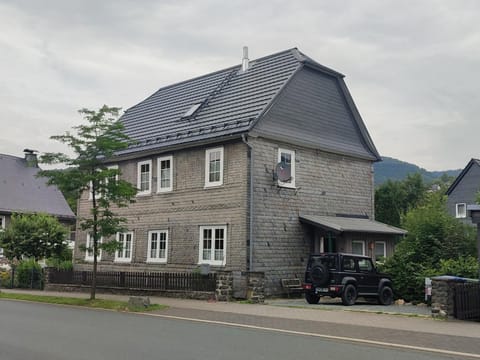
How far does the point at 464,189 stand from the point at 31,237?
127 feet

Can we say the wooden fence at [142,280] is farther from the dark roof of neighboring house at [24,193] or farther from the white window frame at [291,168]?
the dark roof of neighboring house at [24,193]

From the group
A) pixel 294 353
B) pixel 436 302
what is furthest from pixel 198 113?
pixel 294 353

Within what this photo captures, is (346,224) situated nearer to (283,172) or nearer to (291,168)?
(291,168)

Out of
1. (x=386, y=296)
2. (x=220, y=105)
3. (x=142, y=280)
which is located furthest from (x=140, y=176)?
(x=386, y=296)

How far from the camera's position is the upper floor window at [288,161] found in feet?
79.5

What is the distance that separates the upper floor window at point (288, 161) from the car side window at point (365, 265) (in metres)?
5.02

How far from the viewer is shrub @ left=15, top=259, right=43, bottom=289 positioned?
96.2ft

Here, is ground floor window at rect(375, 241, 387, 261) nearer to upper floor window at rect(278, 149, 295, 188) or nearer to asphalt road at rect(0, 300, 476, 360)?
upper floor window at rect(278, 149, 295, 188)

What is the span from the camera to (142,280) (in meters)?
23.6

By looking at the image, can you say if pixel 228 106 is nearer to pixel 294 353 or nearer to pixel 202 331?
pixel 202 331

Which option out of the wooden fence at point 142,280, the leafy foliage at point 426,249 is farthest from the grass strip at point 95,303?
the leafy foliage at point 426,249

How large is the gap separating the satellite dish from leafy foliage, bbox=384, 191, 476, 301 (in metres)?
5.24

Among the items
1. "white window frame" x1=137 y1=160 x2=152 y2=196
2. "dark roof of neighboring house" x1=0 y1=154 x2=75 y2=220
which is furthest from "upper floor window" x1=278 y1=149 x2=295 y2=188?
"dark roof of neighboring house" x1=0 y1=154 x2=75 y2=220

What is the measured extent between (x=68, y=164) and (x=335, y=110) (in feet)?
44.1
